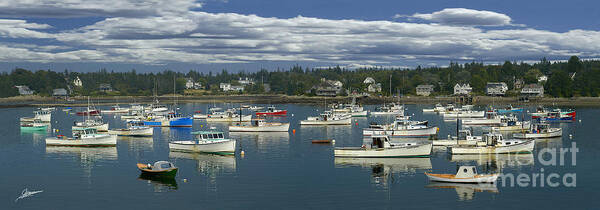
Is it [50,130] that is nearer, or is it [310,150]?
[310,150]

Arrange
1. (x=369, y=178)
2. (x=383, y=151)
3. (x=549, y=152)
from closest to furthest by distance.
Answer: (x=369, y=178), (x=383, y=151), (x=549, y=152)

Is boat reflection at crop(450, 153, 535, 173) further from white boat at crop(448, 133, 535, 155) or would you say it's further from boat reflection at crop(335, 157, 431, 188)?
boat reflection at crop(335, 157, 431, 188)

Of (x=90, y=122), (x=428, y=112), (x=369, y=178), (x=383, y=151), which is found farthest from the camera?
(x=428, y=112)

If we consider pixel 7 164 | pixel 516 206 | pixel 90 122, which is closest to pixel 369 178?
pixel 516 206

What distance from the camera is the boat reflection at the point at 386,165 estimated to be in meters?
59.1

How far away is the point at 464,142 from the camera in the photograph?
251 feet

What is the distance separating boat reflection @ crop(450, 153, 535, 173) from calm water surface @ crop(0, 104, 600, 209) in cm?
12

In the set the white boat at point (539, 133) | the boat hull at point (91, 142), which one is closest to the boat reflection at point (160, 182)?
the boat hull at point (91, 142)

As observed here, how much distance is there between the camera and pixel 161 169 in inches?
2274

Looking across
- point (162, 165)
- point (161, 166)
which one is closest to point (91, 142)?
point (162, 165)

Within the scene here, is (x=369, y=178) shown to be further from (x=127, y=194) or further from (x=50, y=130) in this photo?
(x=50, y=130)

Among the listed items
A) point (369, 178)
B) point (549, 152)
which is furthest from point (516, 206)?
point (549, 152)

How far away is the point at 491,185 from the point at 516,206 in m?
7.05
